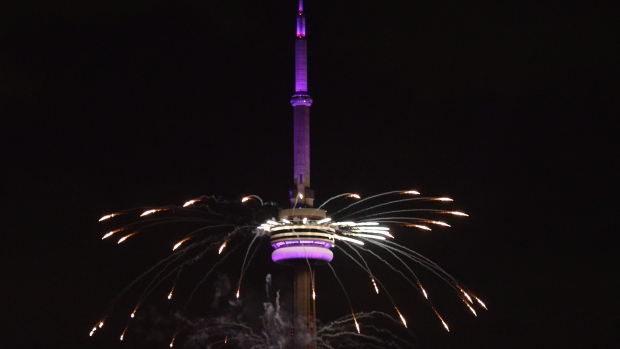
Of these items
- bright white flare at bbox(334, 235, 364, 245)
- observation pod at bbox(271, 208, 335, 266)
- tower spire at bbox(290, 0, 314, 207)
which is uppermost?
tower spire at bbox(290, 0, 314, 207)

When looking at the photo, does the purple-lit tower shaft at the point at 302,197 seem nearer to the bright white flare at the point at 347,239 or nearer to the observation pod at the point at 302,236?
the observation pod at the point at 302,236

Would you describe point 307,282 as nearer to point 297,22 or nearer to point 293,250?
point 293,250

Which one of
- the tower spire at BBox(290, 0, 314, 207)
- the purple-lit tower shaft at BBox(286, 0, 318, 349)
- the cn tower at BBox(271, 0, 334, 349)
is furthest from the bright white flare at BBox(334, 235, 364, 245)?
the tower spire at BBox(290, 0, 314, 207)

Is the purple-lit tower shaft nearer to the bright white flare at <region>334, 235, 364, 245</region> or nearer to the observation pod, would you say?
the observation pod

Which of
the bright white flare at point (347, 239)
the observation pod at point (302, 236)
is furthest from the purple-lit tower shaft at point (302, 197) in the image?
the bright white flare at point (347, 239)

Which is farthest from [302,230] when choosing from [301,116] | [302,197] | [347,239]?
[301,116]

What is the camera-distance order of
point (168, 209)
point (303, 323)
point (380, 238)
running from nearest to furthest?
1. point (168, 209)
2. point (380, 238)
3. point (303, 323)

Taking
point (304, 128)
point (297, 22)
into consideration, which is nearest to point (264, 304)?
point (304, 128)
